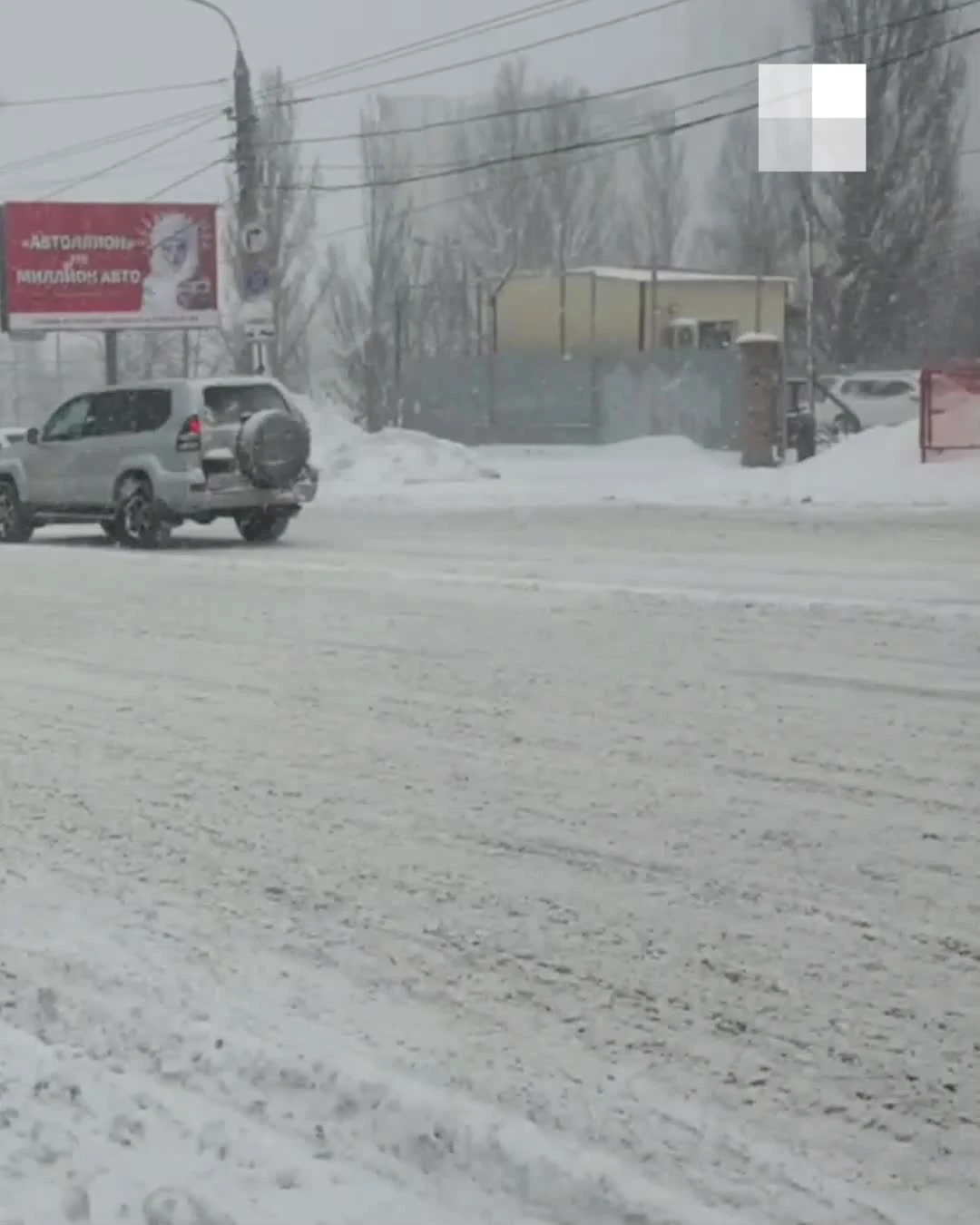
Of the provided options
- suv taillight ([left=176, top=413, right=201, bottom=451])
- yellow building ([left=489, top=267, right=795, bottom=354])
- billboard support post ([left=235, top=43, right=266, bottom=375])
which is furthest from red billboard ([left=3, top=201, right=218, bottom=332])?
suv taillight ([left=176, top=413, right=201, bottom=451])

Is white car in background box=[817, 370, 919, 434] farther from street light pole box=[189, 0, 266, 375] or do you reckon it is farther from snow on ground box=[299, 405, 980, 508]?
street light pole box=[189, 0, 266, 375]

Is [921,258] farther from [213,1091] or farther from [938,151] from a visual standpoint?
[213,1091]

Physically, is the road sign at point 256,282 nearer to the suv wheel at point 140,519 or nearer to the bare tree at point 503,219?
the suv wheel at point 140,519

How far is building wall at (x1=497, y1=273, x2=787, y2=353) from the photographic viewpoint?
5834 cm

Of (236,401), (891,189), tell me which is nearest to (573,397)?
(891,189)

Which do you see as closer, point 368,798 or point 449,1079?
point 449,1079

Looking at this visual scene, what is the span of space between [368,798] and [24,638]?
5328 millimetres

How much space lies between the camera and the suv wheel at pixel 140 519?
18734 mm

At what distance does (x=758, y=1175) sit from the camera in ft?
12.6

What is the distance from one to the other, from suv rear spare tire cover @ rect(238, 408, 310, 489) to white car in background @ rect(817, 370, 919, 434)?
25053mm

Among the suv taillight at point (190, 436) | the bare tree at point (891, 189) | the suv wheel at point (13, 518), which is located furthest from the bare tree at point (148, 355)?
the suv taillight at point (190, 436)

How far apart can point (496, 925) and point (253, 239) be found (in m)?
24.9

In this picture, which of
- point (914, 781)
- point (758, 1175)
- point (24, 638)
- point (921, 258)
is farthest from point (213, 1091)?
point (921, 258)

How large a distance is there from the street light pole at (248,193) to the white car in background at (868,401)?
1658 cm
